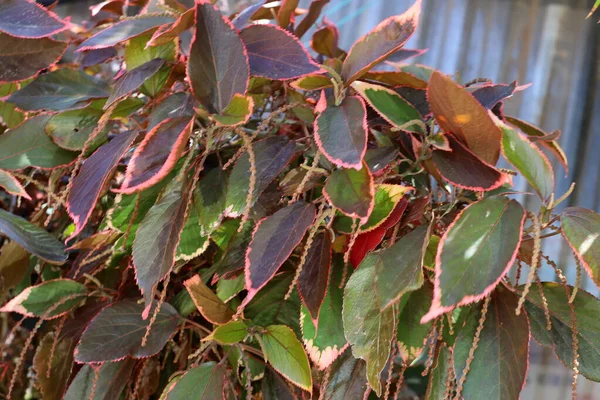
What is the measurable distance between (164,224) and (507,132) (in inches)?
9.0

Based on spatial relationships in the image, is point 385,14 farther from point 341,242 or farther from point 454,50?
point 341,242

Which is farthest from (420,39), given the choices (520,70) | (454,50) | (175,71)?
(175,71)

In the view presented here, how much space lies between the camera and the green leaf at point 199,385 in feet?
1.25

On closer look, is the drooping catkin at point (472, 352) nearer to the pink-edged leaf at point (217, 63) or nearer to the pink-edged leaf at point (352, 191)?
the pink-edged leaf at point (352, 191)

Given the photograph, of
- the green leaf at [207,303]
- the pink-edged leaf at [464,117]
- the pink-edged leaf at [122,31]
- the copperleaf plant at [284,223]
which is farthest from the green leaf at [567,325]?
the pink-edged leaf at [122,31]

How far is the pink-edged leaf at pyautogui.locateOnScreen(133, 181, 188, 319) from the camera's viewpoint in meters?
0.35

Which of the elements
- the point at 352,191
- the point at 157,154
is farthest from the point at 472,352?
the point at 157,154

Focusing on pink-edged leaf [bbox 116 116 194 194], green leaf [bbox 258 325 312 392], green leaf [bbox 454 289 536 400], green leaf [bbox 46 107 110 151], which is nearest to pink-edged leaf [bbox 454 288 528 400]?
green leaf [bbox 454 289 536 400]

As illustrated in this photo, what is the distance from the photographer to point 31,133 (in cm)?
45

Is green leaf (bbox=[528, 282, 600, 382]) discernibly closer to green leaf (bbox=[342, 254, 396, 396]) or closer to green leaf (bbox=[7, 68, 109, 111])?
green leaf (bbox=[342, 254, 396, 396])

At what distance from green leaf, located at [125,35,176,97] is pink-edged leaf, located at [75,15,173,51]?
0.01 m

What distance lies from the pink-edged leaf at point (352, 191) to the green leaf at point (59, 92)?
0.72ft

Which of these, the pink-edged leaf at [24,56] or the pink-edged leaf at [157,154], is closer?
the pink-edged leaf at [157,154]

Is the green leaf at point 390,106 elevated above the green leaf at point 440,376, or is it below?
above
